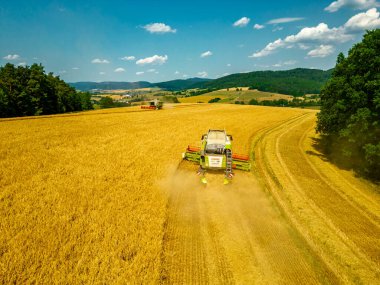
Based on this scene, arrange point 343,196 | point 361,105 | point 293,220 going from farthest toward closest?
point 361,105 → point 343,196 → point 293,220

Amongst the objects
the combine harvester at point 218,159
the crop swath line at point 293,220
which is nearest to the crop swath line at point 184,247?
the combine harvester at point 218,159

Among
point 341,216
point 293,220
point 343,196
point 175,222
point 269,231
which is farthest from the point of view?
point 343,196

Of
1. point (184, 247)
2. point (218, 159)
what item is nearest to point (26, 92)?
point (218, 159)

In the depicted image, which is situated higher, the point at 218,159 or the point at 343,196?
the point at 218,159

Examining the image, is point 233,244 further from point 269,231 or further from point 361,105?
point 361,105

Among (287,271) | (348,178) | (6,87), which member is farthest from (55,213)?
(6,87)

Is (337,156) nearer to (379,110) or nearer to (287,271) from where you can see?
(379,110)

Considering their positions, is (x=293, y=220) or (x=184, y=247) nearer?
(x=184, y=247)
